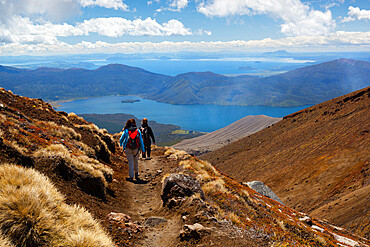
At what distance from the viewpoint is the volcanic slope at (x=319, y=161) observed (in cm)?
2275

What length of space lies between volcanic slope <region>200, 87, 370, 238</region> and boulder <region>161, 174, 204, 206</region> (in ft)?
55.3

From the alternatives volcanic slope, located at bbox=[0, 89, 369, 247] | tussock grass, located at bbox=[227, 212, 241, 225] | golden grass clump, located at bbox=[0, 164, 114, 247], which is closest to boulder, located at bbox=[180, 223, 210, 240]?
volcanic slope, located at bbox=[0, 89, 369, 247]

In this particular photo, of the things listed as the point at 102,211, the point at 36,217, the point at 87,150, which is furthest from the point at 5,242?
the point at 87,150

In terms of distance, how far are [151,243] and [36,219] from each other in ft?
9.64

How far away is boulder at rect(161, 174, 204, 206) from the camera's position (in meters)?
7.83

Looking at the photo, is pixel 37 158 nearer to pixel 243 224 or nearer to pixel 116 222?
pixel 116 222

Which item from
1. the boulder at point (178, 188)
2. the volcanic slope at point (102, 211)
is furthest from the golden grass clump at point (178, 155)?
the boulder at point (178, 188)

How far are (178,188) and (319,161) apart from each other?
121 ft

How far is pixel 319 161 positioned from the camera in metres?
37.4

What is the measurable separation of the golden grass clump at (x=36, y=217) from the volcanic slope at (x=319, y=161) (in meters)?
20.9

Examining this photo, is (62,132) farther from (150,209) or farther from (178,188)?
(178,188)

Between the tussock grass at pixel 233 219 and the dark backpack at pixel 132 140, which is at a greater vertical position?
the dark backpack at pixel 132 140

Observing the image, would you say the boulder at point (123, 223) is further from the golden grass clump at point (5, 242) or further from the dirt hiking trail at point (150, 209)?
the golden grass clump at point (5, 242)

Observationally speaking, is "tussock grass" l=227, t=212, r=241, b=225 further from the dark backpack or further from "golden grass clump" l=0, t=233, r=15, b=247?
the dark backpack
